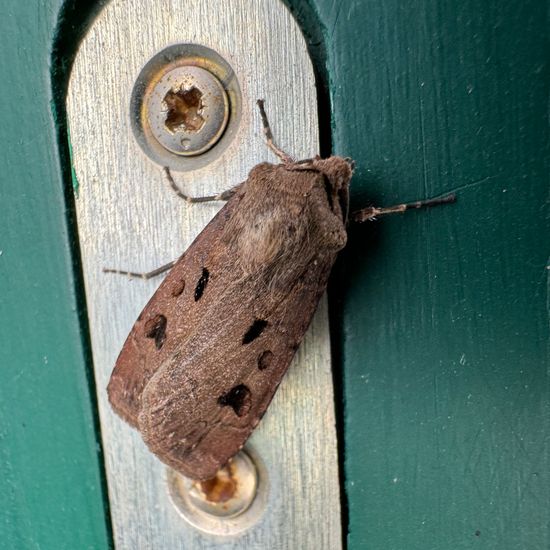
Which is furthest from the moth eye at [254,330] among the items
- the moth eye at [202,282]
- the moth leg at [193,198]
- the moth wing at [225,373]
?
the moth leg at [193,198]

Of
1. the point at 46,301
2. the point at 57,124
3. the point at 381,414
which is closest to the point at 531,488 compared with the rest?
the point at 381,414

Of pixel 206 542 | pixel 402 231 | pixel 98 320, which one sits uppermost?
pixel 402 231

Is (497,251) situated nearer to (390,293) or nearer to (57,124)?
(390,293)

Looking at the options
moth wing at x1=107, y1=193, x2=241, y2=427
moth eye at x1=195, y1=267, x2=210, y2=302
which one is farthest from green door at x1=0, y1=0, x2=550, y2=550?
moth eye at x1=195, y1=267, x2=210, y2=302

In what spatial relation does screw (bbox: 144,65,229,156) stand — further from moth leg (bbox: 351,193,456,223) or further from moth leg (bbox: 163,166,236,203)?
moth leg (bbox: 351,193,456,223)

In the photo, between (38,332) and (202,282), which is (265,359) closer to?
(202,282)

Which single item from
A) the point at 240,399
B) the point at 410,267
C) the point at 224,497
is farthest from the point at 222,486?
the point at 410,267

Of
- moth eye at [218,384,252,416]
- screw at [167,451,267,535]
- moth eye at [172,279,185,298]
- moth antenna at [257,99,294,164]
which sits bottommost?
screw at [167,451,267,535]

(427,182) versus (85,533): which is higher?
(427,182)
